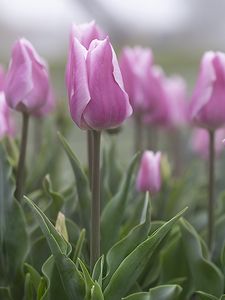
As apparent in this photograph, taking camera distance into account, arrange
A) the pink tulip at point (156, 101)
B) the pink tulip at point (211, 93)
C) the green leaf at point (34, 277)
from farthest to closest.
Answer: the pink tulip at point (156, 101)
the pink tulip at point (211, 93)
the green leaf at point (34, 277)

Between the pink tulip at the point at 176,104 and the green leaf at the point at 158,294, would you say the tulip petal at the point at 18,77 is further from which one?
the pink tulip at the point at 176,104

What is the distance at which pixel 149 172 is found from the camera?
3.12 feet

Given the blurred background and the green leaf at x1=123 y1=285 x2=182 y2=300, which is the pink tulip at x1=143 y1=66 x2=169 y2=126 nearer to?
the green leaf at x1=123 y1=285 x2=182 y2=300

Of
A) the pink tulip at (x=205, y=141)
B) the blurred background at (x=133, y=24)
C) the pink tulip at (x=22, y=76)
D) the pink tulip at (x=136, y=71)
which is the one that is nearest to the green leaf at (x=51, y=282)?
the pink tulip at (x=22, y=76)

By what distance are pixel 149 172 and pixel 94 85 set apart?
11.7 inches

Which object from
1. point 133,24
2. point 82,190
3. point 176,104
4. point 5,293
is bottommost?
point 5,293

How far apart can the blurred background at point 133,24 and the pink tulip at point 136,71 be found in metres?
3.49

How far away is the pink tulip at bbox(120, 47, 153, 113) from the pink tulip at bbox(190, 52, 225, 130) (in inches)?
8.2

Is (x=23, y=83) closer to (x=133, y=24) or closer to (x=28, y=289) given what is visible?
(x=28, y=289)

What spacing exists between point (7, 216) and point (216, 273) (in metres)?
0.24

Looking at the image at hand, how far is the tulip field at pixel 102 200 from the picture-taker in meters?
0.67

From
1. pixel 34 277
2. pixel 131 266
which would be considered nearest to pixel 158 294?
pixel 131 266

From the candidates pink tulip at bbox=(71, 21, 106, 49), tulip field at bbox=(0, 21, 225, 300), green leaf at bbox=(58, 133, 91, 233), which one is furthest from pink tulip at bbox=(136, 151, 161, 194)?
pink tulip at bbox=(71, 21, 106, 49)

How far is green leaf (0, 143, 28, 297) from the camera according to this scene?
809mm
